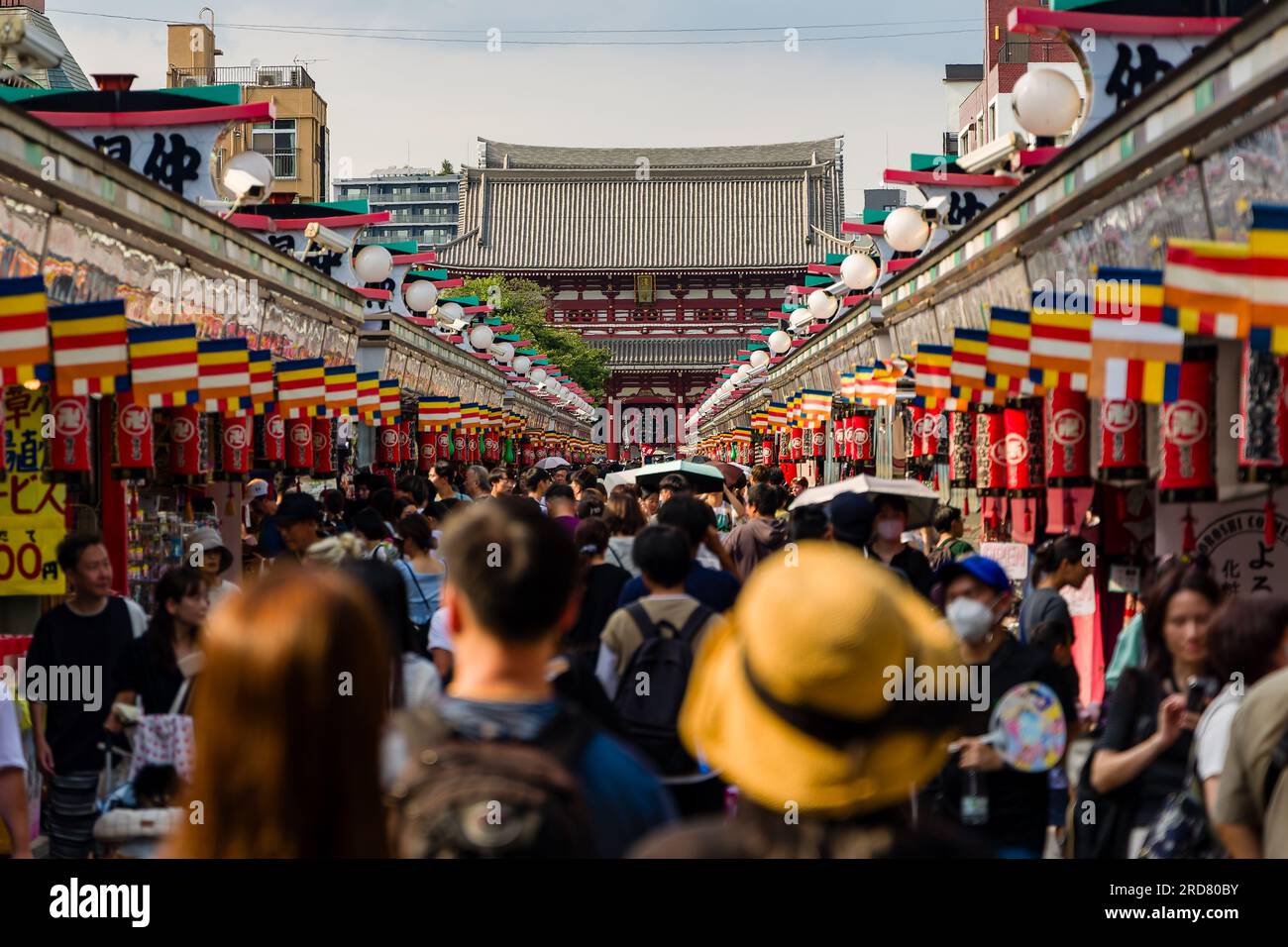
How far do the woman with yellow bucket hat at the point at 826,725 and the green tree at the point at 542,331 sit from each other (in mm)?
45550

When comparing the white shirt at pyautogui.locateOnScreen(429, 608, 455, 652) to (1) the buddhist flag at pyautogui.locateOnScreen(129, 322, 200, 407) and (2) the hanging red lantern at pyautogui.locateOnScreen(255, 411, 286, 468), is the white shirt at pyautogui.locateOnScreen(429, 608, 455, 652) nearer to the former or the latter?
(1) the buddhist flag at pyautogui.locateOnScreen(129, 322, 200, 407)

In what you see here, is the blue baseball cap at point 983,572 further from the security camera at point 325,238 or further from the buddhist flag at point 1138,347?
the security camera at point 325,238

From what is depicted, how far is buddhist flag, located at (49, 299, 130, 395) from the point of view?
8.72 m

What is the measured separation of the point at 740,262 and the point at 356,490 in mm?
53805

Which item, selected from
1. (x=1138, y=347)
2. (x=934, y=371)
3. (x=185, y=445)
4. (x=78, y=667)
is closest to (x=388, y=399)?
(x=185, y=445)

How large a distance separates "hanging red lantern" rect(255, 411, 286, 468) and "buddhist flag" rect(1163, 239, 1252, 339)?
Result: 9.81 meters

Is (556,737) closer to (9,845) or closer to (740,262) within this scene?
(9,845)

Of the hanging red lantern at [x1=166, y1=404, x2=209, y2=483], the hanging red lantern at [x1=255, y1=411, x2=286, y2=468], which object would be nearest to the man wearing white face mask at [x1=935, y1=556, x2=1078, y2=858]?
the hanging red lantern at [x1=166, y1=404, x2=209, y2=483]

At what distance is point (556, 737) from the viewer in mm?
2854

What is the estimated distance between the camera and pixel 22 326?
25.0 ft

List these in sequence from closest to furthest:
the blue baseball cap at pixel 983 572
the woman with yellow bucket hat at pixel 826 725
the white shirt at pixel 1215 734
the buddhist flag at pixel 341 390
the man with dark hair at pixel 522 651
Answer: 1. the woman with yellow bucket hat at pixel 826 725
2. the man with dark hair at pixel 522 651
3. the white shirt at pixel 1215 734
4. the blue baseball cap at pixel 983 572
5. the buddhist flag at pixel 341 390

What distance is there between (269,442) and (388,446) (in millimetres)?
7337

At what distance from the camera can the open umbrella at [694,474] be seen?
1562 cm

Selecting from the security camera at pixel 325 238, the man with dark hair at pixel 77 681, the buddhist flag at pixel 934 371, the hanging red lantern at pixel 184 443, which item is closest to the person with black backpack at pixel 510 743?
the man with dark hair at pixel 77 681
